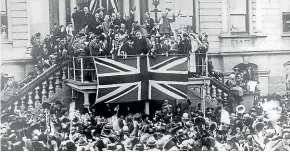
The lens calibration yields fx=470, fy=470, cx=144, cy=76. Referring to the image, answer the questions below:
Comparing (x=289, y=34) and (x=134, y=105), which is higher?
(x=289, y=34)

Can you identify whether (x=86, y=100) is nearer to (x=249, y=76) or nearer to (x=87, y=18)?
(x=87, y=18)

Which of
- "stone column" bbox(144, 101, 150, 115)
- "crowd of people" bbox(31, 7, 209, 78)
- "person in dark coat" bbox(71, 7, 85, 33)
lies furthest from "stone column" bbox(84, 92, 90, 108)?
"person in dark coat" bbox(71, 7, 85, 33)

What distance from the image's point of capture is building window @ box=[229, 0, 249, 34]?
77.0 feet

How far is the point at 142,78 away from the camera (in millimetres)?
17203

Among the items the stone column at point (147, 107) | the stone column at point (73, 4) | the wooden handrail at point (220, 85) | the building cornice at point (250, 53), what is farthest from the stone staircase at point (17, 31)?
the building cornice at point (250, 53)

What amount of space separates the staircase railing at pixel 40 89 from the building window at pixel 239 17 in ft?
30.6

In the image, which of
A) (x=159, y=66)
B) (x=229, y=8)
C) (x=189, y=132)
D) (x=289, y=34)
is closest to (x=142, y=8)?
(x=229, y=8)

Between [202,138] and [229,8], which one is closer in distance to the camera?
[202,138]

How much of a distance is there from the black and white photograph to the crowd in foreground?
0.04m

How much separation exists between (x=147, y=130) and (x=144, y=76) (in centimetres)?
244

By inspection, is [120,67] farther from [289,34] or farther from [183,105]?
[289,34]

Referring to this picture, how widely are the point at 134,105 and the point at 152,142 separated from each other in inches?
169

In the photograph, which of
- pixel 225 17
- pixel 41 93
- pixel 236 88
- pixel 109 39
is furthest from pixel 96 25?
pixel 225 17

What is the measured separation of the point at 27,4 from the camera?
21.1 metres
